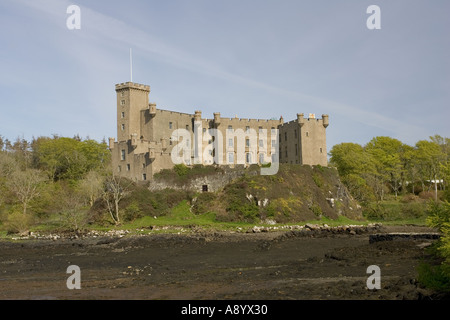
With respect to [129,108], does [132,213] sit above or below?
below

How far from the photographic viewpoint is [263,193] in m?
50.4

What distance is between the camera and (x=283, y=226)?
45.6 m

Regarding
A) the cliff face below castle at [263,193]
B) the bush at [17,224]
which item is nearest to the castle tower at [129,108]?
the cliff face below castle at [263,193]

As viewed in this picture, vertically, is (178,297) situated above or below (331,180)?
below

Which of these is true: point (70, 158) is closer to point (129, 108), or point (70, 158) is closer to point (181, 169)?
point (129, 108)

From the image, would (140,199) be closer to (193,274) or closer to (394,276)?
(193,274)

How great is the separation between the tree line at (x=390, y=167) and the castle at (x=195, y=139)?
9414 millimetres

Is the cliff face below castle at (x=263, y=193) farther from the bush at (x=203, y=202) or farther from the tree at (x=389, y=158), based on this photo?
the tree at (x=389, y=158)

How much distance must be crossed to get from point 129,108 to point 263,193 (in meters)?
22.4

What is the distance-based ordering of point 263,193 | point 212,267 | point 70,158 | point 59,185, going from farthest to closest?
point 70,158
point 59,185
point 263,193
point 212,267

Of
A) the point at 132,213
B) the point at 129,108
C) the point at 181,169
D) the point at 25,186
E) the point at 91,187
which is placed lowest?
the point at 132,213

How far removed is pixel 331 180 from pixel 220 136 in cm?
1795

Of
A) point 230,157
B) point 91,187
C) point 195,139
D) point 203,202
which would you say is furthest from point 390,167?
point 91,187
